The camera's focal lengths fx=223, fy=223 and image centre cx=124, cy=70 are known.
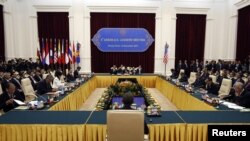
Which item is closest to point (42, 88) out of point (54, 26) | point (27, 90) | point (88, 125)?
point (27, 90)

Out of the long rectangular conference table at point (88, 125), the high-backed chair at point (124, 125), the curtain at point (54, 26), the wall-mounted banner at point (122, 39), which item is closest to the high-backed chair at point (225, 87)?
the long rectangular conference table at point (88, 125)

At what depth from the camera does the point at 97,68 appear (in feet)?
53.5

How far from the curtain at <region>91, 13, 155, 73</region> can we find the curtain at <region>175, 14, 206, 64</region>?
6.46ft

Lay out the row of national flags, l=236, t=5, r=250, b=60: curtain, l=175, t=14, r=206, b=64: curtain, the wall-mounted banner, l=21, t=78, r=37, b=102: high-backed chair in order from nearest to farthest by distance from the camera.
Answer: l=21, t=78, r=37, b=102: high-backed chair
the row of national flags
l=236, t=5, r=250, b=60: curtain
the wall-mounted banner
l=175, t=14, r=206, b=64: curtain

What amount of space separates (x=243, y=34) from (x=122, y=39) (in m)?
7.75

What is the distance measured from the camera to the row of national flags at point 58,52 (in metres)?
12.7

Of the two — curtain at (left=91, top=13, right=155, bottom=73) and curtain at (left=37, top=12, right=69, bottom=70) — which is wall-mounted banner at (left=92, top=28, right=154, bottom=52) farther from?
curtain at (left=37, top=12, right=69, bottom=70)

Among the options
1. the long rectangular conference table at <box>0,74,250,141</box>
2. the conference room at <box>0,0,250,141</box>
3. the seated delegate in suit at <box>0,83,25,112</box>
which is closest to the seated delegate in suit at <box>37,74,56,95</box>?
the seated delegate in suit at <box>0,83,25,112</box>

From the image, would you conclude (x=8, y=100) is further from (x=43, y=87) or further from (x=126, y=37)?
(x=126, y=37)

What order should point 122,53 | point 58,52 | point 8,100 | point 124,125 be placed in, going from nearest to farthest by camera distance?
point 124,125, point 8,100, point 58,52, point 122,53

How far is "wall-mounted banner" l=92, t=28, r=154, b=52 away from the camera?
1552 cm

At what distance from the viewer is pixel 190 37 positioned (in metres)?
16.4

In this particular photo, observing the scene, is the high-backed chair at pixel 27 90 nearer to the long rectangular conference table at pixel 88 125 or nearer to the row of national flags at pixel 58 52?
the long rectangular conference table at pixel 88 125

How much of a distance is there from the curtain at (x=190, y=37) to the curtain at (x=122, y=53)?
1.97m
